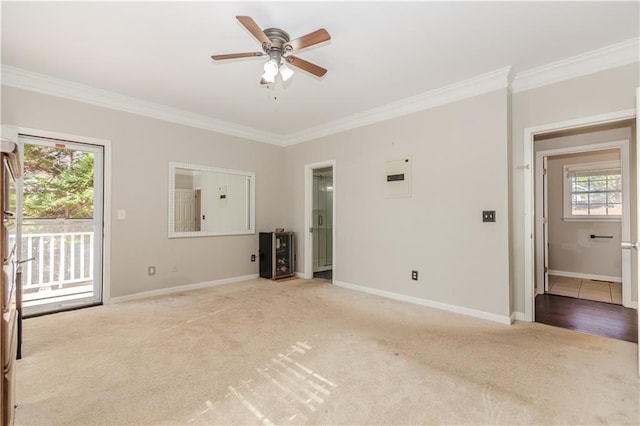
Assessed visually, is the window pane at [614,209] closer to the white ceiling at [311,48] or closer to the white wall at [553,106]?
the white wall at [553,106]

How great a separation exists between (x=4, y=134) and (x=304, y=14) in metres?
3.10

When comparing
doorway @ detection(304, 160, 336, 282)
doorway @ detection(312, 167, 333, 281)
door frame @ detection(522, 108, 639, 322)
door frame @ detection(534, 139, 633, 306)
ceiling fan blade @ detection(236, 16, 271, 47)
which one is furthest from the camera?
doorway @ detection(312, 167, 333, 281)

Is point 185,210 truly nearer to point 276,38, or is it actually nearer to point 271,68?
point 271,68

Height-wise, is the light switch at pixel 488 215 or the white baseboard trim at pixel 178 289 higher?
the light switch at pixel 488 215

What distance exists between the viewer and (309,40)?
85.4 inches

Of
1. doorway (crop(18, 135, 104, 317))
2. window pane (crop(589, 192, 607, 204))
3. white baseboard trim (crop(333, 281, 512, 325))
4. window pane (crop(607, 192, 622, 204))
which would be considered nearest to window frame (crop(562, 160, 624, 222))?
window pane (crop(607, 192, 622, 204))

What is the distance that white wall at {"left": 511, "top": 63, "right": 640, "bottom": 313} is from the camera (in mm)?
2742

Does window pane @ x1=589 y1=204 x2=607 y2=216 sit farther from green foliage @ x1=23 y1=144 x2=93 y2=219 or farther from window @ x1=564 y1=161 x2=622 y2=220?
green foliage @ x1=23 y1=144 x2=93 y2=219

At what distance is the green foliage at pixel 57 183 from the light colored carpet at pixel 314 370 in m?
1.20

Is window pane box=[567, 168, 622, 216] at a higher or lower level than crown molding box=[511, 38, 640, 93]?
lower

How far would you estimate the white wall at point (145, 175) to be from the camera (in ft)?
11.4

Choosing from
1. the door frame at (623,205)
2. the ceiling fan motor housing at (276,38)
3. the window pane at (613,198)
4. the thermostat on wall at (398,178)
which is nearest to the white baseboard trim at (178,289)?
the thermostat on wall at (398,178)

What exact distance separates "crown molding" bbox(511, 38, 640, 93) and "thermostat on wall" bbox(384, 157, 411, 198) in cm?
140

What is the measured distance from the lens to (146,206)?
4.10 metres
